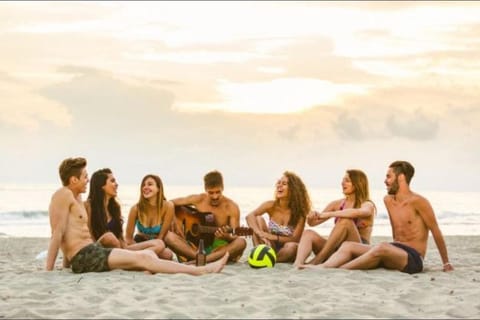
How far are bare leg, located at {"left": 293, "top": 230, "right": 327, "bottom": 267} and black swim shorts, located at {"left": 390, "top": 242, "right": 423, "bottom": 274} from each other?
3.61 ft

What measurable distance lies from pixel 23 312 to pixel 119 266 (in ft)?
7.47

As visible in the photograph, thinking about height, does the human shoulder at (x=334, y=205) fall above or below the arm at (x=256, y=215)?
above

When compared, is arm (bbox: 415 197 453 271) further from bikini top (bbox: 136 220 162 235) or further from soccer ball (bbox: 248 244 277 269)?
bikini top (bbox: 136 220 162 235)

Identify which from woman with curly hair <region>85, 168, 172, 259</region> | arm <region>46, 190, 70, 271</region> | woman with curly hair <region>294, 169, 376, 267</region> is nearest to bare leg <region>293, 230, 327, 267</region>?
woman with curly hair <region>294, 169, 376, 267</region>

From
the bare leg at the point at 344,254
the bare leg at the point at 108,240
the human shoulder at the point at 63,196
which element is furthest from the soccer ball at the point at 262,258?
the human shoulder at the point at 63,196

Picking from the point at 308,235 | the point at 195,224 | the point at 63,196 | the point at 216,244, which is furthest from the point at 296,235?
the point at 63,196

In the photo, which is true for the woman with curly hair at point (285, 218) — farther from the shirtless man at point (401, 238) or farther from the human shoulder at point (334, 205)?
the shirtless man at point (401, 238)

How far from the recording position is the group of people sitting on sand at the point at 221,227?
8555 mm

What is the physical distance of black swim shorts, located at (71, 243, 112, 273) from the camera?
8508 mm

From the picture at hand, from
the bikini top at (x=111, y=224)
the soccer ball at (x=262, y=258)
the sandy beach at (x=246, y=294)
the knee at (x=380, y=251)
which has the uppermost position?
the bikini top at (x=111, y=224)

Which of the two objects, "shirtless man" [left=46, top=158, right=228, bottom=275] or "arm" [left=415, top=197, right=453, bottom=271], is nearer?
"shirtless man" [left=46, top=158, right=228, bottom=275]

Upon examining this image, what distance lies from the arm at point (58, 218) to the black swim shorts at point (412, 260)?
3966mm

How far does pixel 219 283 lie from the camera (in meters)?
7.88

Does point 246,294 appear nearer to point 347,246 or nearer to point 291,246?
point 347,246
